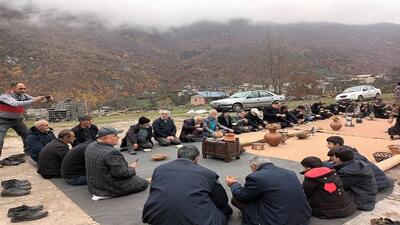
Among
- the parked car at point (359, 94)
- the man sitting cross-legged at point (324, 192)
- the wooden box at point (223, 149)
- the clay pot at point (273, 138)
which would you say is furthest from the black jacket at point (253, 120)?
the parked car at point (359, 94)

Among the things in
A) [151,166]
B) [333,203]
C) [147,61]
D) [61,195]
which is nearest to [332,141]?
[333,203]

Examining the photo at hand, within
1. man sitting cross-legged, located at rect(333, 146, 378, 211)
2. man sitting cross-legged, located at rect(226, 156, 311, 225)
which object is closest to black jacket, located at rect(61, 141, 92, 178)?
man sitting cross-legged, located at rect(226, 156, 311, 225)

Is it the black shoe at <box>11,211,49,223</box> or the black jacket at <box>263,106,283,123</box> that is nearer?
the black shoe at <box>11,211,49,223</box>

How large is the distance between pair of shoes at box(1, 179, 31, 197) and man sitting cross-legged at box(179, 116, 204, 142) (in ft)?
14.1

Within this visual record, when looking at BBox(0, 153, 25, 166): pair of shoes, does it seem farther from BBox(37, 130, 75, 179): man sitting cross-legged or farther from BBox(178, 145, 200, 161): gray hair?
BBox(178, 145, 200, 161): gray hair

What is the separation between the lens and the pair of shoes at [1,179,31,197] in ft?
16.7

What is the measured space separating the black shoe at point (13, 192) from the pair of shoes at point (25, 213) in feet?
2.57

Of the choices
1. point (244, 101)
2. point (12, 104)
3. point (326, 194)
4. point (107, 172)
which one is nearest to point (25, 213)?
point (107, 172)

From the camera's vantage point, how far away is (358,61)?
195 feet

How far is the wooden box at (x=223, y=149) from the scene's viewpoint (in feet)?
22.7

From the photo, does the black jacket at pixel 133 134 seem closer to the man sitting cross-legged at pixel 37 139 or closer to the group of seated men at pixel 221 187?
the man sitting cross-legged at pixel 37 139

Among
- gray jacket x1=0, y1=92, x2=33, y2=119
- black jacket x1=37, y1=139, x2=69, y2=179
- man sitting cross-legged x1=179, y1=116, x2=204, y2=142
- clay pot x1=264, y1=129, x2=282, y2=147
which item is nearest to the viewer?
black jacket x1=37, y1=139, x2=69, y2=179

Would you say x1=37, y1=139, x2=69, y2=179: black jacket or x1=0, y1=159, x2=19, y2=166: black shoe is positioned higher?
x1=37, y1=139, x2=69, y2=179: black jacket

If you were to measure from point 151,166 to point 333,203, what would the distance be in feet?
11.5
